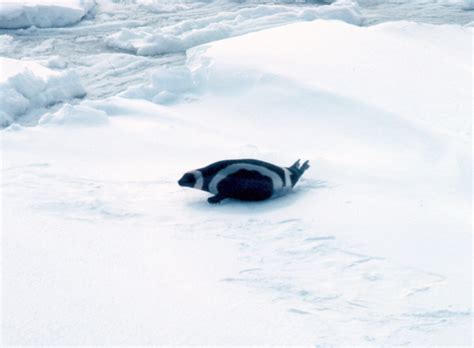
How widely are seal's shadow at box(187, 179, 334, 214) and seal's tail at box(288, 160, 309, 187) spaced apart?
0.06 meters

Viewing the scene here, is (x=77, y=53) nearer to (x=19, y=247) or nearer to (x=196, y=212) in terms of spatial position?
(x=196, y=212)

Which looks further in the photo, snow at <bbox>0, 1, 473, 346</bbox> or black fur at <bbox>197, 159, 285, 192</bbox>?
black fur at <bbox>197, 159, 285, 192</bbox>

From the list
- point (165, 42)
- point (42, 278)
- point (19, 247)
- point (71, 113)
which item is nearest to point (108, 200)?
point (19, 247)

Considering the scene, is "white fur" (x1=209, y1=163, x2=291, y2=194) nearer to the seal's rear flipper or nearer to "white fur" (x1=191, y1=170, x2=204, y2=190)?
"white fur" (x1=191, y1=170, x2=204, y2=190)

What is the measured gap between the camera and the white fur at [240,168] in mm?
4320

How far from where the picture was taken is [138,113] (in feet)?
21.2

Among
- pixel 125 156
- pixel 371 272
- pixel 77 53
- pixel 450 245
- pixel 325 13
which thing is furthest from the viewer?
pixel 325 13

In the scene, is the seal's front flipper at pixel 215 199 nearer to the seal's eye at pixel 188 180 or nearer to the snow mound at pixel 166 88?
the seal's eye at pixel 188 180

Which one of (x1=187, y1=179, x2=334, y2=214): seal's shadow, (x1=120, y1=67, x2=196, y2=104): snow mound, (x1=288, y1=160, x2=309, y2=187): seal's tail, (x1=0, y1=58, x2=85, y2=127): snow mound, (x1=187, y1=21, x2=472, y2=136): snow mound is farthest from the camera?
(x1=120, y1=67, x2=196, y2=104): snow mound

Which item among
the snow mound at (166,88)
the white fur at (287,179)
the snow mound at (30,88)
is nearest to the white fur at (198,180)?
the white fur at (287,179)

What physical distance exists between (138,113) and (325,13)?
4667 millimetres

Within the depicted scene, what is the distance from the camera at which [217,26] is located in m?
9.44

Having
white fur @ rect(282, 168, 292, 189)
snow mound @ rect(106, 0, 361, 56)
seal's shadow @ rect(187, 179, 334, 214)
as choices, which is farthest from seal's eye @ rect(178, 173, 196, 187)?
snow mound @ rect(106, 0, 361, 56)

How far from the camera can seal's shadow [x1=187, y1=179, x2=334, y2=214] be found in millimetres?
4199
